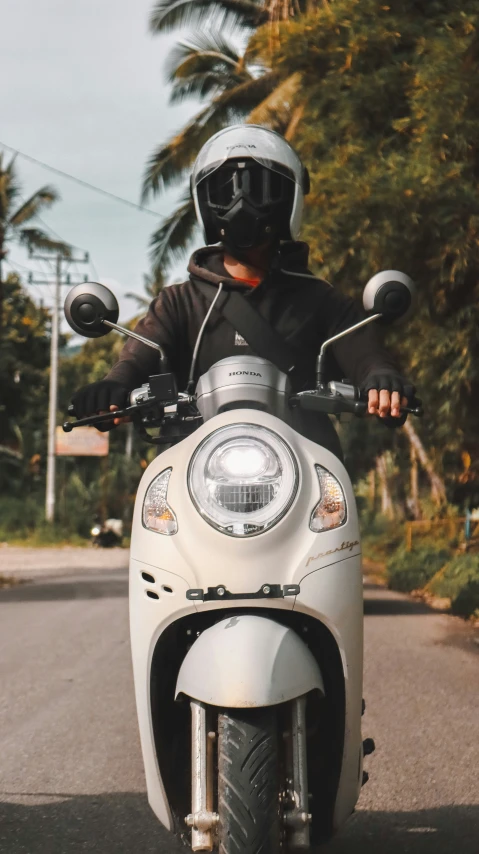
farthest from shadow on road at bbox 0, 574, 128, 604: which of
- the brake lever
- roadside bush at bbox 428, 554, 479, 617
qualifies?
the brake lever

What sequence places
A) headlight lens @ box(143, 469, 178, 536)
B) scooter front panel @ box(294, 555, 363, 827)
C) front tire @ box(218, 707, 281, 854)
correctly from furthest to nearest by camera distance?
headlight lens @ box(143, 469, 178, 536) < scooter front panel @ box(294, 555, 363, 827) < front tire @ box(218, 707, 281, 854)

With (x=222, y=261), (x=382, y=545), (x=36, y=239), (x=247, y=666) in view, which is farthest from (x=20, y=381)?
(x=247, y=666)

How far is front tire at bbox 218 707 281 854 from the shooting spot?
9.07ft

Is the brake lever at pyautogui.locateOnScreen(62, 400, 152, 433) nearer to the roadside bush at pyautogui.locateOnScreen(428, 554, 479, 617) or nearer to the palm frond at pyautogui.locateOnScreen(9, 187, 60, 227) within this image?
the roadside bush at pyautogui.locateOnScreen(428, 554, 479, 617)

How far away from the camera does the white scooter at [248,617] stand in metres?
2.81

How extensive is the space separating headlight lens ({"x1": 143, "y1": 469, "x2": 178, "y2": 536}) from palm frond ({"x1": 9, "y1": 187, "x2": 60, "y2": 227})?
103ft

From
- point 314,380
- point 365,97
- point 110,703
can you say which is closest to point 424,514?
point 365,97

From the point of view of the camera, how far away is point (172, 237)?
2503 centimetres

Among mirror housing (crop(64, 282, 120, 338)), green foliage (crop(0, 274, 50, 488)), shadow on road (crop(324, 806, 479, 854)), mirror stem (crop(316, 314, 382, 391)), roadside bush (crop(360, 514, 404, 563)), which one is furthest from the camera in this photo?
green foliage (crop(0, 274, 50, 488))

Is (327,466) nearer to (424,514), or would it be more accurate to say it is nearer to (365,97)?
(365,97)

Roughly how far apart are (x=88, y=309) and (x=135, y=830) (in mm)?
1897

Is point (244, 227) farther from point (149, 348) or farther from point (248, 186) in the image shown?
point (149, 348)

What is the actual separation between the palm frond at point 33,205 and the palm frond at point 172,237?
9385 mm

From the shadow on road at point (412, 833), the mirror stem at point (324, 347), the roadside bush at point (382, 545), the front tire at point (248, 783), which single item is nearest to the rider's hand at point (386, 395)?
the mirror stem at point (324, 347)
